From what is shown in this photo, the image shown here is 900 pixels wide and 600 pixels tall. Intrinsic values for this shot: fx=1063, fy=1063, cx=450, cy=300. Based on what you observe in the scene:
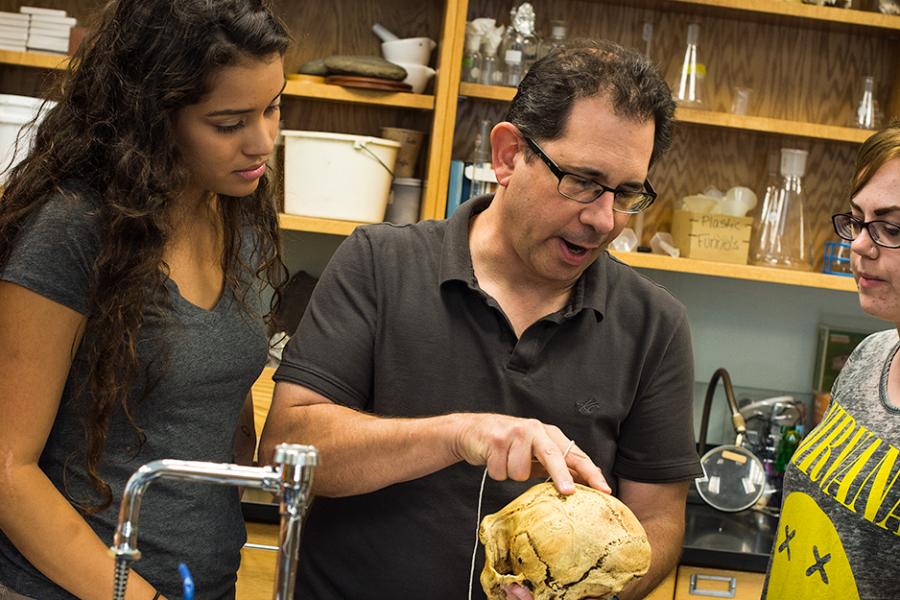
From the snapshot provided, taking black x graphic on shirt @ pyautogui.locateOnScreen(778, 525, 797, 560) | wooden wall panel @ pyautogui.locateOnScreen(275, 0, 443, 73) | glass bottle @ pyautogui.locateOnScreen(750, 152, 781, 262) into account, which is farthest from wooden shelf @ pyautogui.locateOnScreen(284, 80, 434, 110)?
black x graphic on shirt @ pyautogui.locateOnScreen(778, 525, 797, 560)

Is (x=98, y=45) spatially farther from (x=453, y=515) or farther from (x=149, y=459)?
(x=453, y=515)

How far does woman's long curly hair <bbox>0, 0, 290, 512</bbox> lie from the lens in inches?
50.8

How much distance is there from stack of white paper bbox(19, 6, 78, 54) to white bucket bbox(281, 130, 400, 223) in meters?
0.64

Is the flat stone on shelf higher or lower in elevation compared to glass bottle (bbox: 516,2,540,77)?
lower

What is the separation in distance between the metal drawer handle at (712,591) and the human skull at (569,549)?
123cm

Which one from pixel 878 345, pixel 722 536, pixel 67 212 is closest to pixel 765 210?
pixel 722 536

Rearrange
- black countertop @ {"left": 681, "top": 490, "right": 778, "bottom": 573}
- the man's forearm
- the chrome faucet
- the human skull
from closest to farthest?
the chrome faucet → the human skull → the man's forearm → black countertop @ {"left": 681, "top": 490, "right": 778, "bottom": 573}

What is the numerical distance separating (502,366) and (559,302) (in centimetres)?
15

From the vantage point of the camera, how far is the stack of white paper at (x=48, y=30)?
9.14 feet

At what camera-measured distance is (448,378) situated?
1568 mm

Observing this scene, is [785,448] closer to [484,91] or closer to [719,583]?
[719,583]

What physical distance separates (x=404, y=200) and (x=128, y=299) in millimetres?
1624

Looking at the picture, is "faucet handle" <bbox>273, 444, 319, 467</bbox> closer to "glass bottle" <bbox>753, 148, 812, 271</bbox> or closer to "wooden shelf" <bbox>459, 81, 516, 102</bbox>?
"wooden shelf" <bbox>459, 81, 516, 102</bbox>

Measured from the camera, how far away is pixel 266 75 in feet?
4.52
